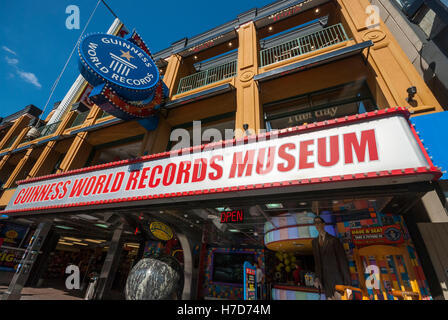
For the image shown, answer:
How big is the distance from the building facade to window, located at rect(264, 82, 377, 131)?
51 mm

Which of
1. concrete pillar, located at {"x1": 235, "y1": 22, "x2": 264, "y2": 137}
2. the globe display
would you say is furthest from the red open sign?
the globe display

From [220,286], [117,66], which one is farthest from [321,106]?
[220,286]

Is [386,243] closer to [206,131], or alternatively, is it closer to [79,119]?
[206,131]

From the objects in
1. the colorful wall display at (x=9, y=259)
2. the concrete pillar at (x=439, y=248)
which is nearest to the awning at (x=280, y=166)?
the concrete pillar at (x=439, y=248)

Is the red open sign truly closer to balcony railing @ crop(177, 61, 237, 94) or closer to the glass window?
the glass window

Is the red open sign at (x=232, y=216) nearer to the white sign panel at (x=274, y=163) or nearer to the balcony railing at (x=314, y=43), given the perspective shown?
the white sign panel at (x=274, y=163)

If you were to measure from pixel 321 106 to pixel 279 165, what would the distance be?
213 inches

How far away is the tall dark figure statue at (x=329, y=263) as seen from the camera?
5219 millimetres

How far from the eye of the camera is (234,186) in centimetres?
489

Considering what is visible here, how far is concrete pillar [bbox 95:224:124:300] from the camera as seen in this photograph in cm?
800

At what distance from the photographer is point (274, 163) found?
4805 millimetres
